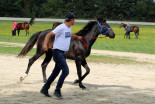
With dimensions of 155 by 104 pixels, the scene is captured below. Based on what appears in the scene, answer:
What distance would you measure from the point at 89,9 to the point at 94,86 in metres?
71.6

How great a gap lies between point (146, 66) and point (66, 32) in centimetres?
843

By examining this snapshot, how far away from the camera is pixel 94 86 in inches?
406

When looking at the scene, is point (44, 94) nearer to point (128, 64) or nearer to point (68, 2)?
point (128, 64)

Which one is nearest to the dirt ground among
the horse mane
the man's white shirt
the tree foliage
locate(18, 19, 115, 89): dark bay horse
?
locate(18, 19, 115, 89): dark bay horse

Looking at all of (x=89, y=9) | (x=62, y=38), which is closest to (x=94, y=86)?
(x=62, y=38)

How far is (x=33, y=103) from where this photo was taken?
755cm

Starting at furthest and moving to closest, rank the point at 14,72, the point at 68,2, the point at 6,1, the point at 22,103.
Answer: the point at 68,2
the point at 6,1
the point at 14,72
the point at 22,103

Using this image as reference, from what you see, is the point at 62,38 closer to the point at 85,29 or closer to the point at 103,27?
the point at 85,29

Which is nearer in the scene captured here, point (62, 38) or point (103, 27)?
point (62, 38)

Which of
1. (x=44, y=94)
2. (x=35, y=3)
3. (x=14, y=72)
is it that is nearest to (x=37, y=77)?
(x=14, y=72)

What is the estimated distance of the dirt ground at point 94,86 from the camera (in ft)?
26.6

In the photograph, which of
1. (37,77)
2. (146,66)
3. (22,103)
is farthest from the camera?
(146,66)

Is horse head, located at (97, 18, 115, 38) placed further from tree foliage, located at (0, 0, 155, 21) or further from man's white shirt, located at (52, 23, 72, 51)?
tree foliage, located at (0, 0, 155, 21)

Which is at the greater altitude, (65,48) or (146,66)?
(65,48)
